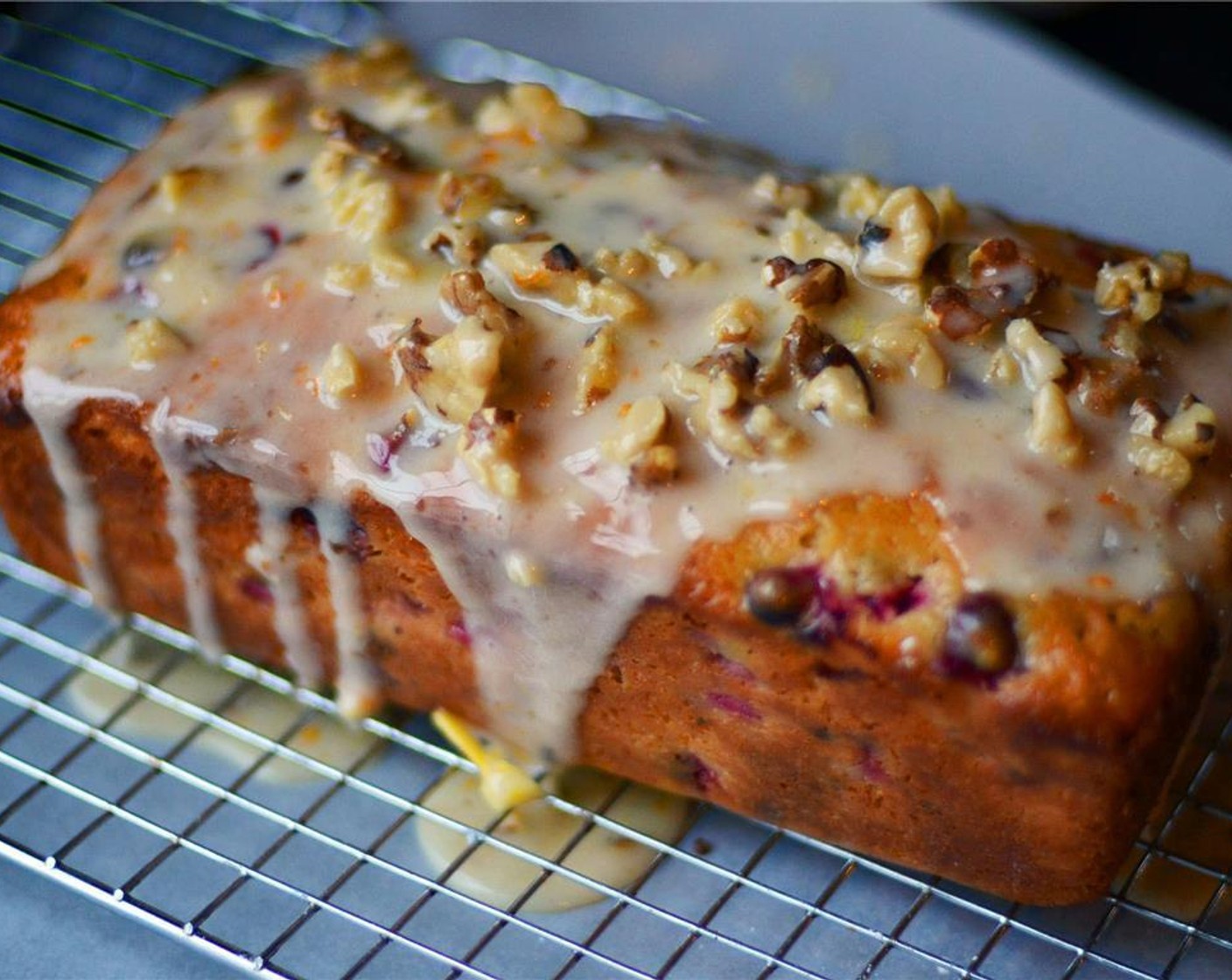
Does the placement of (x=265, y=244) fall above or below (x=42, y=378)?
above

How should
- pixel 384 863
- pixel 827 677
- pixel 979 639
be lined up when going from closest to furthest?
pixel 979 639 → pixel 827 677 → pixel 384 863

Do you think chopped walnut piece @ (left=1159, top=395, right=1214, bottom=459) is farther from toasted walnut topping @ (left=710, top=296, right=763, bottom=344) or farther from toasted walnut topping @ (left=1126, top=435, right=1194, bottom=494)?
toasted walnut topping @ (left=710, top=296, right=763, bottom=344)

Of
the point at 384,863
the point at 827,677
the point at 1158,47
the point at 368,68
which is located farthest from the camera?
the point at 1158,47

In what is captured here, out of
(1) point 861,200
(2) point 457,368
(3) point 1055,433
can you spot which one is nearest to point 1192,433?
(3) point 1055,433

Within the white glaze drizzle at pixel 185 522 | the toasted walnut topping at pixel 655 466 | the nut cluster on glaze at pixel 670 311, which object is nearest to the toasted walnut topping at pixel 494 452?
the nut cluster on glaze at pixel 670 311

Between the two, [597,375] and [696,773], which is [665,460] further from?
[696,773]

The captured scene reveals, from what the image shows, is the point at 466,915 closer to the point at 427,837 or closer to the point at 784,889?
the point at 427,837

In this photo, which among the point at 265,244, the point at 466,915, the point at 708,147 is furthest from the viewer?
the point at 708,147

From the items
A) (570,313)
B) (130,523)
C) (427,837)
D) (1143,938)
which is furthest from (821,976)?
(130,523)
